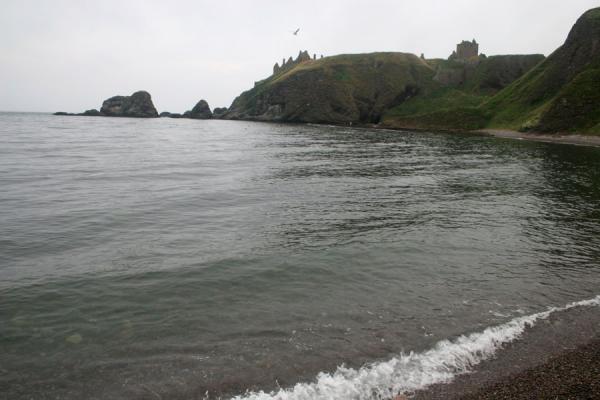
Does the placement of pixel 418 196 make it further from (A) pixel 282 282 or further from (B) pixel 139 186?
(B) pixel 139 186

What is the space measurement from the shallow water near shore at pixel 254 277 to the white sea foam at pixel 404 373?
0.15 metres

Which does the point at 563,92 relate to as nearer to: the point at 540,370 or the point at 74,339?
the point at 540,370

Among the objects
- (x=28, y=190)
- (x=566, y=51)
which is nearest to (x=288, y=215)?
(x=28, y=190)

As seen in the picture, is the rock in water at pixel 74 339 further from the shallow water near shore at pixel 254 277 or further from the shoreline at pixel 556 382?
the shoreline at pixel 556 382

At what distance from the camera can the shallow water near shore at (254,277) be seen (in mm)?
10547

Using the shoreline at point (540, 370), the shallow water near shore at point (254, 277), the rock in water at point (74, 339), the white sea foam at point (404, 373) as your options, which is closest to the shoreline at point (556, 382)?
the shoreline at point (540, 370)

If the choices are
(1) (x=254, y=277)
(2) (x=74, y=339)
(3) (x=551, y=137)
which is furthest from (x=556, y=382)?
(3) (x=551, y=137)

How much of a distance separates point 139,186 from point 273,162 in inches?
916

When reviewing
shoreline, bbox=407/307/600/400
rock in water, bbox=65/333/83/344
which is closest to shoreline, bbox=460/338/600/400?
shoreline, bbox=407/307/600/400

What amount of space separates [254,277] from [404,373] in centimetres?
789

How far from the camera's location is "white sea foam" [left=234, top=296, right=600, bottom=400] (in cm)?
952

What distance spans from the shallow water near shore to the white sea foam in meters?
0.15

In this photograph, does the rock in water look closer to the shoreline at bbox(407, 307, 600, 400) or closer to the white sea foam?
the white sea foam

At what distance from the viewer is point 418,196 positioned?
1325 inches
